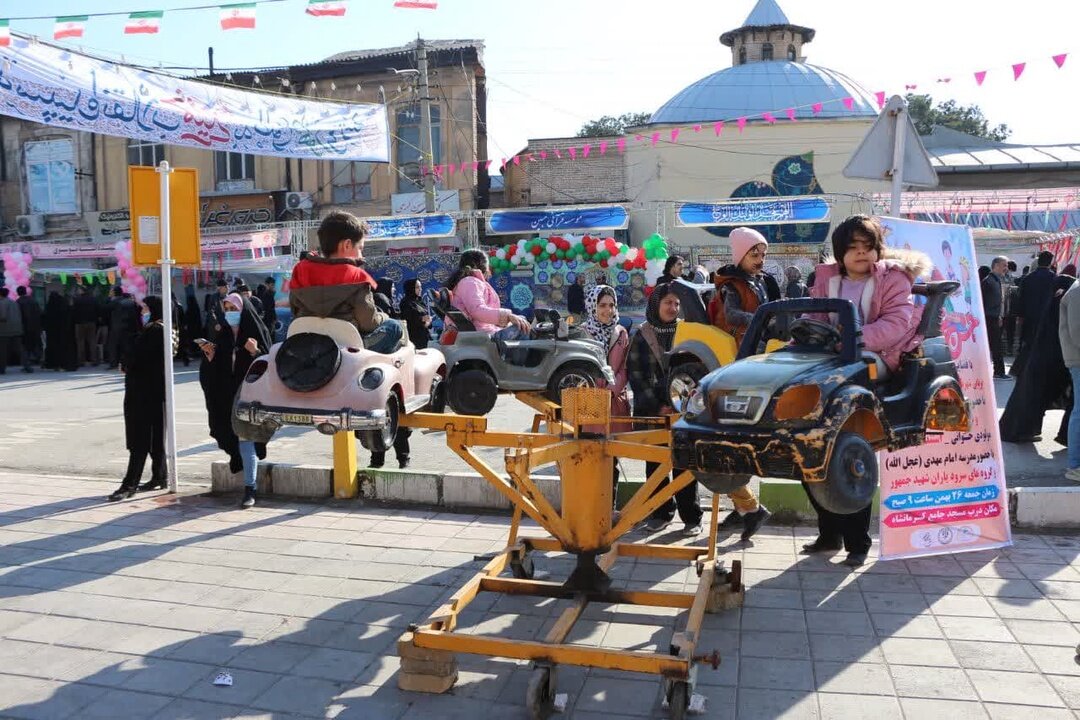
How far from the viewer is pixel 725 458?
3.59m

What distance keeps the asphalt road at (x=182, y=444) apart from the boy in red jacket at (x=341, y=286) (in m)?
3.58

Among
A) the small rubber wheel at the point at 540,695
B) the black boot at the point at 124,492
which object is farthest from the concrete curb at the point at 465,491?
the small rubber wheel at the point at 540,695

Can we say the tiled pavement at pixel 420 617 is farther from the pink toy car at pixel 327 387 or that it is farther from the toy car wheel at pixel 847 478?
the pink toy car at pixel 327 387

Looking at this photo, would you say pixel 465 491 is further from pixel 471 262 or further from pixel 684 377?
pixel 684 377

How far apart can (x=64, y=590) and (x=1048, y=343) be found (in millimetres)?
8597

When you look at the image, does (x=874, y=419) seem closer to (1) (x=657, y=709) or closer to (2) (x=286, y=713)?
(1) (x=657, y=709)

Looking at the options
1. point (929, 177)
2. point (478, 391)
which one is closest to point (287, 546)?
point (478, 391)

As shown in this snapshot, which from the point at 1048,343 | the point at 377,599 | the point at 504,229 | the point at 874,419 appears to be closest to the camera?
the point at 874,419

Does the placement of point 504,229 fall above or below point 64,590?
above

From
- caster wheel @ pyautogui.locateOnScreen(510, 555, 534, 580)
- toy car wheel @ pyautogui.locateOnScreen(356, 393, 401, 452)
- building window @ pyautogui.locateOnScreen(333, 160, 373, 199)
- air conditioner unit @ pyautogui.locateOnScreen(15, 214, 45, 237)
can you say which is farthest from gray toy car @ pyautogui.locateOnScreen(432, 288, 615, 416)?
air conditioner unit @ pyautogui.locateOnScreen(15, 214, 45, 237)

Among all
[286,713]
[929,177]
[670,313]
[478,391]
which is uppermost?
[929,177]

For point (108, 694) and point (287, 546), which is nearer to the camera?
point (108, 694)

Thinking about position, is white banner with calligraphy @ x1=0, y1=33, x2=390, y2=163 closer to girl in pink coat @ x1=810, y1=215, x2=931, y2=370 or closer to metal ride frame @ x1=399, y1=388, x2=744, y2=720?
metal ride frame @ x1=399, y1=388, x2=744, y2=720

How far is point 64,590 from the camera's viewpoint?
554cm
